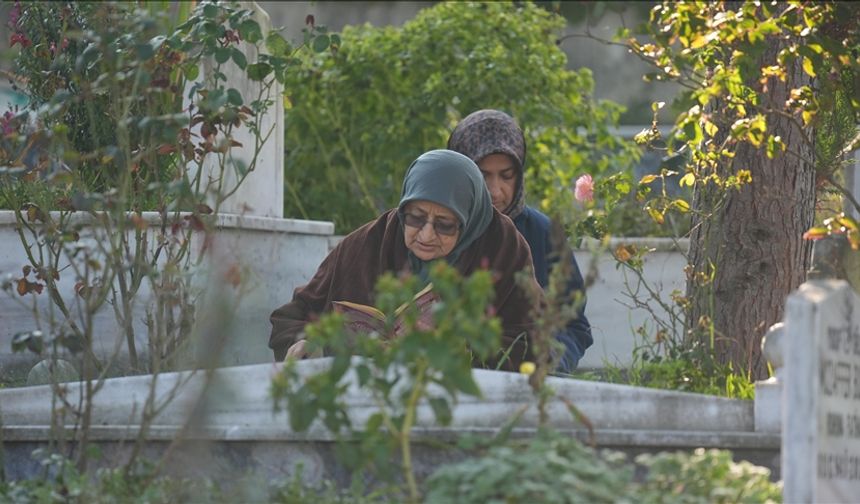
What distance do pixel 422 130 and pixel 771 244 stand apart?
14.0ft

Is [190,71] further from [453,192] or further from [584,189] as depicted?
[584,189]

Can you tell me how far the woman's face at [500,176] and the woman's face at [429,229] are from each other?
111 centimetres

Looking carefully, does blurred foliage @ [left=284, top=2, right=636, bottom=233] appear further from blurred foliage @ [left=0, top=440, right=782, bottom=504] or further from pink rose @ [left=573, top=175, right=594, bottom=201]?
blurred foliage @ [left=0, top=440, right=782, bottom=504]

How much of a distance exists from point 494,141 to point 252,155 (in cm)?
128

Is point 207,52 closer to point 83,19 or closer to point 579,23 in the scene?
point 83,19

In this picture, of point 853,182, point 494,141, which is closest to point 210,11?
point 494,141

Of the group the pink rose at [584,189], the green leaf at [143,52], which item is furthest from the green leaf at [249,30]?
the pink rose at [584,189]

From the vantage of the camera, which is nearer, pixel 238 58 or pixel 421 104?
pixel 238 58

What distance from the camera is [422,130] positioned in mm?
9602

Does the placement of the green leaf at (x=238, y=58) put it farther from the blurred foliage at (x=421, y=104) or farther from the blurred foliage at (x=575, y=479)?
the blurred foliage at (x=421, y=104)

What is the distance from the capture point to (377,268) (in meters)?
5.31

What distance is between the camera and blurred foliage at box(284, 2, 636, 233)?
31.2ft

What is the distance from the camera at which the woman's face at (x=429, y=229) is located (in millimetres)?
5098

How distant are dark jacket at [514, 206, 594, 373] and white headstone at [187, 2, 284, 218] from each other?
126cm
